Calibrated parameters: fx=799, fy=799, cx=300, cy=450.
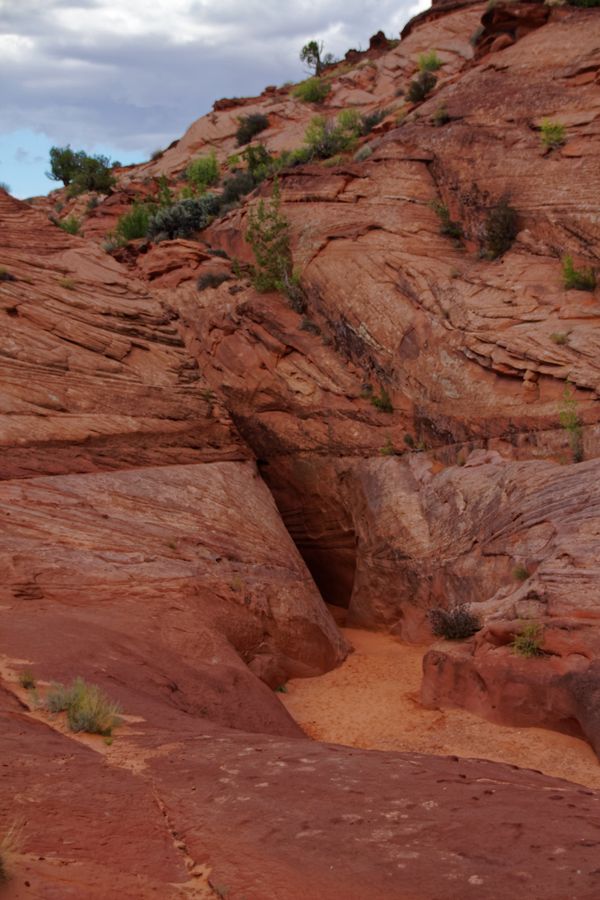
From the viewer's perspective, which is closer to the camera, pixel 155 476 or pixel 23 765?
pixel 23 765

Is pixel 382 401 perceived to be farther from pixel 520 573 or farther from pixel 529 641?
pixel 529 641

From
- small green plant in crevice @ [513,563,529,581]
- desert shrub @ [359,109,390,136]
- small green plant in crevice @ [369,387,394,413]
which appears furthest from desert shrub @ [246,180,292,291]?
small green plant in crevice @ [513,563,529,581]

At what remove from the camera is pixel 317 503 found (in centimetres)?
1823

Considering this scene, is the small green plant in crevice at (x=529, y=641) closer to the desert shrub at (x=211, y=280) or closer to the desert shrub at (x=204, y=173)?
the desert shrub at (x=211, y=280)

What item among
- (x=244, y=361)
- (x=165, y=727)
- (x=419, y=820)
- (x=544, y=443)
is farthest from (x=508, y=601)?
(x=244, y=361)

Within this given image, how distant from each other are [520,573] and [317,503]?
7.14 meters

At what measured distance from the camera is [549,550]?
36.9 feet

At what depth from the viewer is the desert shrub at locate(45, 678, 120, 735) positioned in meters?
6.70

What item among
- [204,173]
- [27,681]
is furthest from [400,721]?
[204,173]

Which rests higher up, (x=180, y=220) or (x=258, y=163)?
(x=258, y=163)

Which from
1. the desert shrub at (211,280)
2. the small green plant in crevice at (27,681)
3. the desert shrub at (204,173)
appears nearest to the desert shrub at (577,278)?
the desert shrub at (211,280)

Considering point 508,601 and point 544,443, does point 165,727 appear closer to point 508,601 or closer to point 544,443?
point 508,601

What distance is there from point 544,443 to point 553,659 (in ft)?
16.3

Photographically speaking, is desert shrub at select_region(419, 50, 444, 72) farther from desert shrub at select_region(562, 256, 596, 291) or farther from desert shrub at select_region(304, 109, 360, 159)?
desert shrub at select_region(562, 256, 596, 291)
